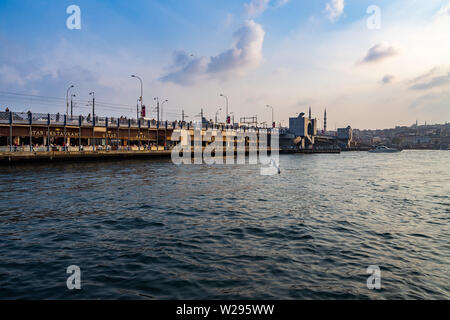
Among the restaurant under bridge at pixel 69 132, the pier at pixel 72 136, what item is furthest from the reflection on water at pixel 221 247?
the restaurant under bridge at pixel 69 132

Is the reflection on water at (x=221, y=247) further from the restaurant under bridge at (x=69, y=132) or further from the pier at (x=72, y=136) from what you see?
the restaurant under bridge at (x=69, y=132)

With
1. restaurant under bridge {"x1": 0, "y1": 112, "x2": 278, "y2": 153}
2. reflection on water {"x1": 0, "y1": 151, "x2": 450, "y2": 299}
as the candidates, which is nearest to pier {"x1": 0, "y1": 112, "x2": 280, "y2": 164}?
restaurant under bridge {"x1": 0, "y1": 112, "x2": 278, "y2": 153}

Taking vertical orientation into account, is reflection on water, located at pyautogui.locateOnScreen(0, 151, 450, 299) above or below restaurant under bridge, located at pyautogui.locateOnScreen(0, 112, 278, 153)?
below

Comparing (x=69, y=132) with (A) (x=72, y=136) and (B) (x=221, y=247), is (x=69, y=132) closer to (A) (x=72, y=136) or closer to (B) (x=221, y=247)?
(A) (x=72, y=136)

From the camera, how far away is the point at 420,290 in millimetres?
7254

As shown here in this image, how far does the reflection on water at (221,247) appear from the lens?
23.6 ft

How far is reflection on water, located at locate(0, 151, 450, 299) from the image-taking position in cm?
718

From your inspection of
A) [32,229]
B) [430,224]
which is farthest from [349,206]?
[32,229]

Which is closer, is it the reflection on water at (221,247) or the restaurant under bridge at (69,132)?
the reflection on water at (221,247)

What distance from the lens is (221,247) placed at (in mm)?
10062

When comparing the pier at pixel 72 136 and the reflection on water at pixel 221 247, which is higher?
the pier at pixel 72 136

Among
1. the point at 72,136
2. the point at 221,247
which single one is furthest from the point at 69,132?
the point at 221,247

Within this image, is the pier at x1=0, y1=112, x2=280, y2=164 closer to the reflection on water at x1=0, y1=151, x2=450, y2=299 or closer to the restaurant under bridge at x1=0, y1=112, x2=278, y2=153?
the restaurant under bridge at x1=0, y1=112, x2=278, y2=153

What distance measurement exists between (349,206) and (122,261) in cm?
1422
